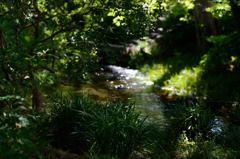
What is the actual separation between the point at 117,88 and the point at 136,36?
14.6ft

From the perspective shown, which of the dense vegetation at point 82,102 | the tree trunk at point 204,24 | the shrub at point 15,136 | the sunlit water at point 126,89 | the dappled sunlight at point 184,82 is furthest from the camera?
the tree trunk at point 204,24

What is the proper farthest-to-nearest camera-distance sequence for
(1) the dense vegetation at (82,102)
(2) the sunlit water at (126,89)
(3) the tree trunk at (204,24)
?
(3) the tree trunk at (204,24) → (2) the sunlit water at (126,89) → (1) the dense vegetation at (82,102)

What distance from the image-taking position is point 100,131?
308 cm

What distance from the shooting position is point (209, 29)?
1098 centimetres

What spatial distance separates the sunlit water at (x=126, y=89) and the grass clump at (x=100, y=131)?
5.63ft

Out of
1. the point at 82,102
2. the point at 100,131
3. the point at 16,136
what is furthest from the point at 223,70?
the point at 16,136

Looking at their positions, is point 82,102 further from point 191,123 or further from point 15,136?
point 15,136

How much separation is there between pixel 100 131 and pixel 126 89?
219 inches

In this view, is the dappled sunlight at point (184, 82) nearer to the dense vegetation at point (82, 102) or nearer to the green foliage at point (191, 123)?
the dense vegetation at point (82, 102)

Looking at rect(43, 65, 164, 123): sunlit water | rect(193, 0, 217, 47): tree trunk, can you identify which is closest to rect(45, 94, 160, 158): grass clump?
rect(43, 65, 164, 123): sunlit water

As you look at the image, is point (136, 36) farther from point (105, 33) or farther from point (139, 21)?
point (105, 33)

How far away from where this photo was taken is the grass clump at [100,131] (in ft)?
10.4

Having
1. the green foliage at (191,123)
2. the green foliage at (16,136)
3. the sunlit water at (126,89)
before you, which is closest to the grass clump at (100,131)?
the green foliage at (191,123)

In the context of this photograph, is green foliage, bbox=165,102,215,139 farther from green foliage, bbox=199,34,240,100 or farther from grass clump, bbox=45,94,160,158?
green foliage, bbox=199,34,240,100
